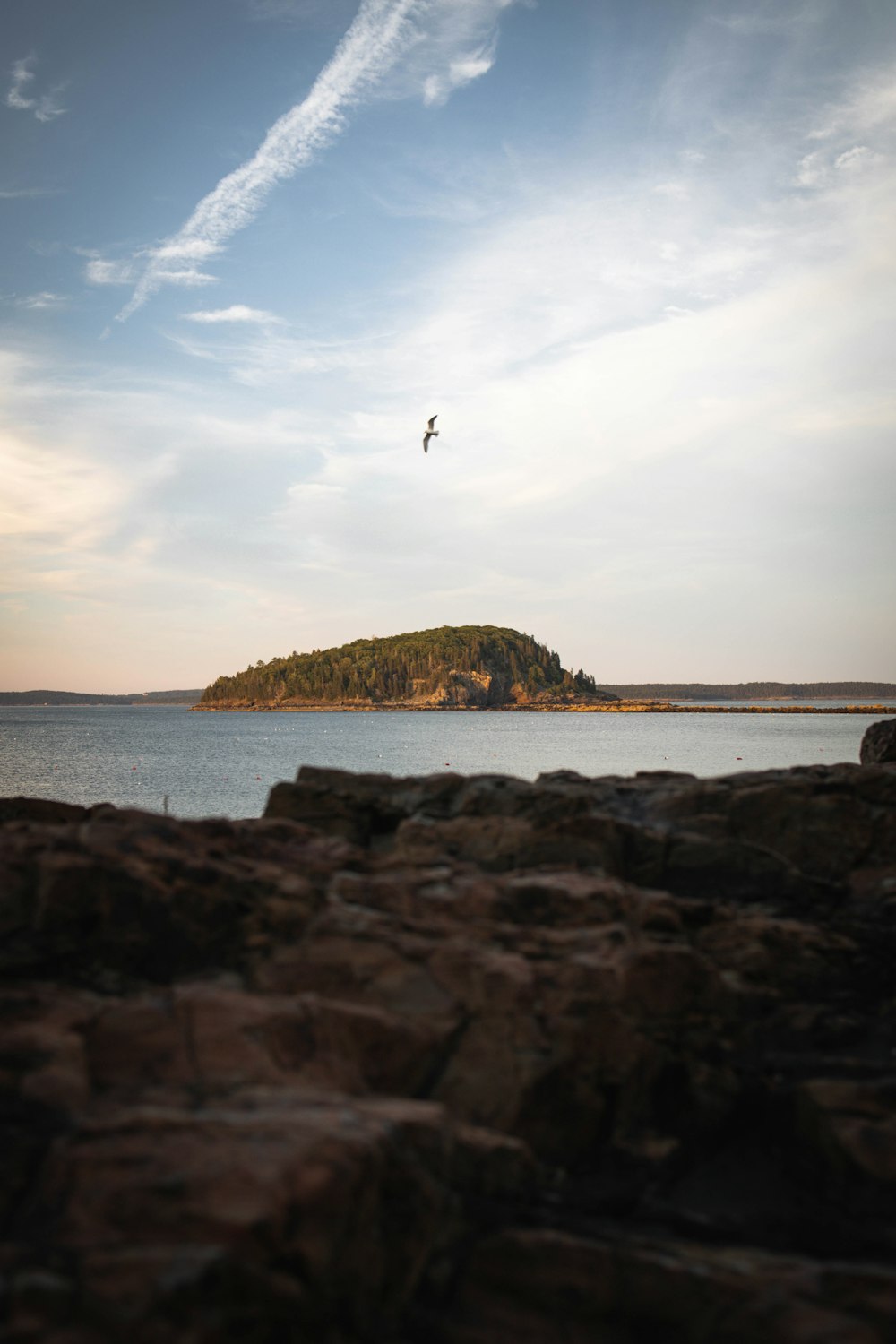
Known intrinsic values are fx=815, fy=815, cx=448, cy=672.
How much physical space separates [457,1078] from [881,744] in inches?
453

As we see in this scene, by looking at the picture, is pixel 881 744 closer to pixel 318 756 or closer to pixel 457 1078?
pixel 457 1078

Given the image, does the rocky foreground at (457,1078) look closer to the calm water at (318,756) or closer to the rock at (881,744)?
the rock at (881,744)

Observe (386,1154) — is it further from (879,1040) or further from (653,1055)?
(879,1040)

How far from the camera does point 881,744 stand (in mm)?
14375

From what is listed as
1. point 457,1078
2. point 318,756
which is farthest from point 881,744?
point 318,756

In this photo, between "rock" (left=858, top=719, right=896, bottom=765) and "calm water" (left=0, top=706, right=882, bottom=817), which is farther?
"calm water" (left=0, top=706, right=882, bottom=817)

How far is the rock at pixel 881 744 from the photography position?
14.1 m

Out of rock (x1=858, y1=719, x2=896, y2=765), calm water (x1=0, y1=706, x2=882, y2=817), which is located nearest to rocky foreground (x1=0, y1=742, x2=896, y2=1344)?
rock (x1=858, y1=719, x2=896, y2=765)

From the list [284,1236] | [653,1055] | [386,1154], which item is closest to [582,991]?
[653,1055]

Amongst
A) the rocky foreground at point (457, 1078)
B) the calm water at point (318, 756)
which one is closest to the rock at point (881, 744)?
the rocky foreground at point (457, 1078)

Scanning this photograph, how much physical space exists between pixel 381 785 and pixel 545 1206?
5575mm

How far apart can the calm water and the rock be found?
72.1 ft

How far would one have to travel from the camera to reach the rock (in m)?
14.1

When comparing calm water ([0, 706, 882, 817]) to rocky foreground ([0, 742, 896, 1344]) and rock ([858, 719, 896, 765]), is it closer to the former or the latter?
rock ([858, 719, 896, 765])
